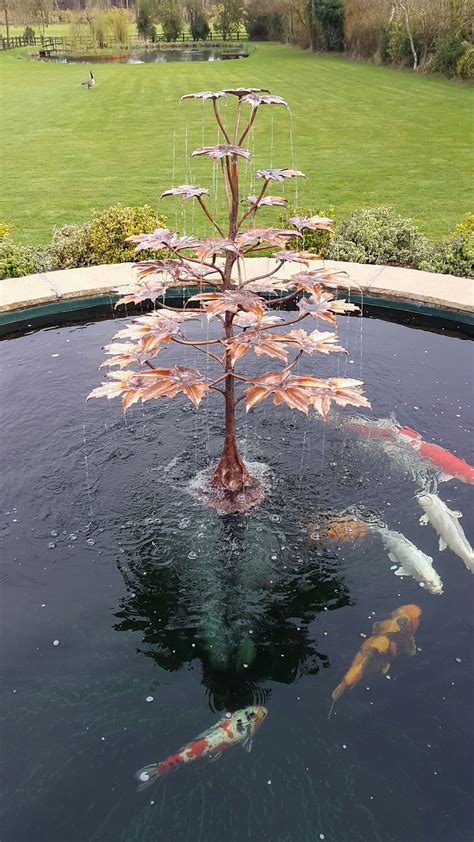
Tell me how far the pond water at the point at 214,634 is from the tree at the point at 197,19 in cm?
6345

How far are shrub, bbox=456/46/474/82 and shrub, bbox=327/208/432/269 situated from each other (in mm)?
22634

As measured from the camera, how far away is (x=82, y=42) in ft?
179

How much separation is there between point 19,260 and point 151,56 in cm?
4968

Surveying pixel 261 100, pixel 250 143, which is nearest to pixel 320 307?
pixel 261 100

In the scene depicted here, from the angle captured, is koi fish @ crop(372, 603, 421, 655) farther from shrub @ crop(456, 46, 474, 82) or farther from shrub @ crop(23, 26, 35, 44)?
shrub @ crop(23, 26, 35, 44)

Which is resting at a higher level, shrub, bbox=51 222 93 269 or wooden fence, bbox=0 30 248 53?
wooden fence, bbox=0 30 248 53

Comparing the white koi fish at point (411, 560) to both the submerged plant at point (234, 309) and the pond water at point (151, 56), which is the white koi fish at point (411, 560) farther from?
the pond water at point (151, 56)

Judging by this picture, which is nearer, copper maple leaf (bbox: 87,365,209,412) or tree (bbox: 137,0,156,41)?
copper maple leaf (bbox: 87,365,209,412)

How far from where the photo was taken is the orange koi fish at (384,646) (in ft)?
11.1

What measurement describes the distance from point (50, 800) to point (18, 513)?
212 centimetres

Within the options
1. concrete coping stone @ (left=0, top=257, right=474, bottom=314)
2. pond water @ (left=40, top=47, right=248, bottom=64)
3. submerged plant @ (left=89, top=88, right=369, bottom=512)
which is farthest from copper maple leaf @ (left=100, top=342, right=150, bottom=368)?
pond water @ (left=40, top=47, right=248, bottom=64)

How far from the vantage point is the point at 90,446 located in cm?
528

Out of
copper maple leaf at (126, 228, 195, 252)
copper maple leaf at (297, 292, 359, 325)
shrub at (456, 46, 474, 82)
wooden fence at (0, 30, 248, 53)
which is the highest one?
wooden fence at (0, 30, 248, 53)

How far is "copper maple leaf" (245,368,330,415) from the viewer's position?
11.8 ft
